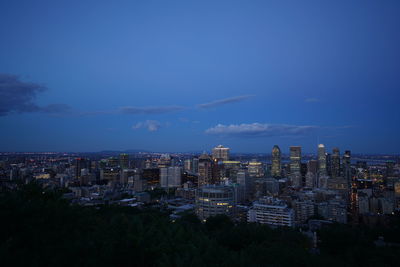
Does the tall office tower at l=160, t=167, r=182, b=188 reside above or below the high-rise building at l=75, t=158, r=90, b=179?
below

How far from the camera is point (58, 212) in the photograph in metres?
5.77

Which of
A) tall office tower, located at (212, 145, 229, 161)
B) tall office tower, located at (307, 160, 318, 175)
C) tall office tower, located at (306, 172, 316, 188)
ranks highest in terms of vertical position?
tall office tower, located at (212, 145, 229, 161)

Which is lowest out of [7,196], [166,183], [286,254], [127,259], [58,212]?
[166,183]

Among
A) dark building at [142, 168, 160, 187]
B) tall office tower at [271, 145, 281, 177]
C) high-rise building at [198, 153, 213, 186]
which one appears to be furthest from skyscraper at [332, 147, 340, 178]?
dark building at [142, 168, 160, 187]

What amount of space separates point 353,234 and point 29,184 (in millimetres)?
14099

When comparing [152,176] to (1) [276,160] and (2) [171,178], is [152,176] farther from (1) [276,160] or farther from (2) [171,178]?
(1) [276,160]

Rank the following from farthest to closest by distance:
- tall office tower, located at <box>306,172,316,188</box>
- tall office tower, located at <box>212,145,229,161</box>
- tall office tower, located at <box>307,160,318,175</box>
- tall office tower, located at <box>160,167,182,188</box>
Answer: tall office tower, located at <box>212,145,229,161</box> < tall office tower, located at <box>307,160,318,175</box> < tall office tower, located at <box>160,167,182,188</box> < tall office tower, located at <box>306,172,316,188</box>

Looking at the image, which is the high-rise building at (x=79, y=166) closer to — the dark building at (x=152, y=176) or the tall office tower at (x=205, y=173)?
Answer: the dark building at (x=152, y=176)

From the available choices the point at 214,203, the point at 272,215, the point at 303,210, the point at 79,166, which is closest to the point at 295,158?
the point at 303,210

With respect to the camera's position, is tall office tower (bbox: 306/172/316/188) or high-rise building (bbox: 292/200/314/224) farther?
tall office tower (bbox: 306/172/316/188)

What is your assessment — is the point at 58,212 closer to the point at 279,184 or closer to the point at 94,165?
the point at 279,184

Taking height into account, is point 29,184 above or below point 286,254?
above

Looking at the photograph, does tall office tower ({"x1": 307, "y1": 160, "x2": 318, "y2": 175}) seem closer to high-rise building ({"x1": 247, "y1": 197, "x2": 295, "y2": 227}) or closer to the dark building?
the dark building

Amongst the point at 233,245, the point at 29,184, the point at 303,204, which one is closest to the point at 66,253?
the point at 29,184
